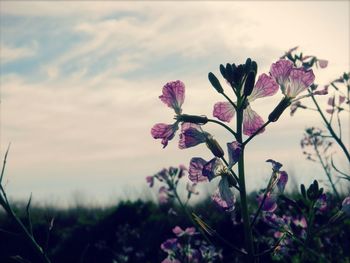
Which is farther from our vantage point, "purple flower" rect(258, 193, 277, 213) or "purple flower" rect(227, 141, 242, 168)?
"purple flower" rect(258, 193, 277, 213)

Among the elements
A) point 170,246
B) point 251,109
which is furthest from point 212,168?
point 170,246

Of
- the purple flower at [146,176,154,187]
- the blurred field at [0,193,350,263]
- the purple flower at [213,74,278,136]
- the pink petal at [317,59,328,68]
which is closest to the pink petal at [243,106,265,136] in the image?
the purple flower at [213,74,278,136]

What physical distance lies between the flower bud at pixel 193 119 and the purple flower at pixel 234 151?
165 millimetres

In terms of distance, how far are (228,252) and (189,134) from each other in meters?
6.58

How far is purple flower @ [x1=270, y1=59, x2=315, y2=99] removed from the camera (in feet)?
5.23

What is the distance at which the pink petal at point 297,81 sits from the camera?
1.59 meters

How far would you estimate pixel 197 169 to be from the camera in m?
1.58

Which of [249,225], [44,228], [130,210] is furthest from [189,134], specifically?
[44,228]

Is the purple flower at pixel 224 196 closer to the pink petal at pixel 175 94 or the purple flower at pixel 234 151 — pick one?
the purple flower at pixel 234 151

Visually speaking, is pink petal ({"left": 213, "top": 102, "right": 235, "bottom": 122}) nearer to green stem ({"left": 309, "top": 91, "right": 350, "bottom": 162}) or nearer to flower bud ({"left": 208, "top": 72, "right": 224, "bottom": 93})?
flower bud ({"left": 208, "top": 72, "right": 224, "bottom": 93})

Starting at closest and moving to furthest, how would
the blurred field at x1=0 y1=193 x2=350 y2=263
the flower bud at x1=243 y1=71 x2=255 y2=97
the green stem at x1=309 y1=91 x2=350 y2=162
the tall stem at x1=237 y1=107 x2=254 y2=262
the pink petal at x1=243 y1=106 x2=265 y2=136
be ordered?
the tall stem at x1=237 y1=107 x2=254 y2=262, the flower bud at x1=243 y1=71 x2=255 y2=97, the pink petal at x1=243 y1=106 x2=265 y2=136, the green stem at x1=309 y1=91 x2=350 y2=162, the blurred field at x1=0 y1=193 x2=350 y2=263

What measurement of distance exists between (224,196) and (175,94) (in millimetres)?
476

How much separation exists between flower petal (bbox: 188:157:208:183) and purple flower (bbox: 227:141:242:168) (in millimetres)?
132

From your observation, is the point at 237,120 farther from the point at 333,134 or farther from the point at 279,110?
the point at 333,134
